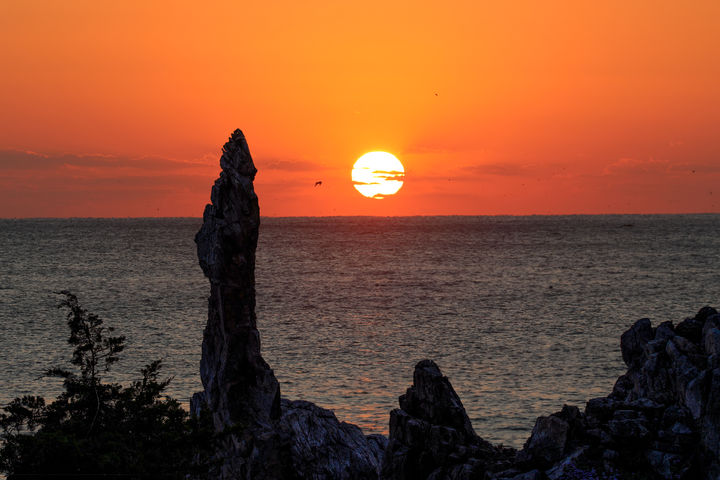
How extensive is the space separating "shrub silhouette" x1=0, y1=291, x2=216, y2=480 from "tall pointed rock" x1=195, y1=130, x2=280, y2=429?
319 inches

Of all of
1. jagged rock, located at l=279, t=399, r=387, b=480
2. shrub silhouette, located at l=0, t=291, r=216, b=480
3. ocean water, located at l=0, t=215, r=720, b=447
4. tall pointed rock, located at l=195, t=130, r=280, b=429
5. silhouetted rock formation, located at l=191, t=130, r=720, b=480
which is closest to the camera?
shrub silhouette, located at l=0, t=291, r=216, b=480

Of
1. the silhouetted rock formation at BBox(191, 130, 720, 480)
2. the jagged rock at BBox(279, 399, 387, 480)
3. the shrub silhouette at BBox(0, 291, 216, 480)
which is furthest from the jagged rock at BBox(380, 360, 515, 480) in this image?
the shrub silhouette at BBox(0, 291, 216, 480)

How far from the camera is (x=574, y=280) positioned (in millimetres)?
130750

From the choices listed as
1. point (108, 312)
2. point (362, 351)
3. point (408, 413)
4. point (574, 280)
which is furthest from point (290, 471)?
point (574, 280)

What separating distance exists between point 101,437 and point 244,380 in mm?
12640

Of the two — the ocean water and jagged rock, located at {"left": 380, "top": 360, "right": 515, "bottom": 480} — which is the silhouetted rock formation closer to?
jagged rock, located at {"left": 380, "top": 360, "right": 515, "bottom": 480}

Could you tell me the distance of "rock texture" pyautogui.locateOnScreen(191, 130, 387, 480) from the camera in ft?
104

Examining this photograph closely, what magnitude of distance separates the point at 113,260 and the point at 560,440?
172 m

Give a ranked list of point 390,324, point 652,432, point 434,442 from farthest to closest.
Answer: point 390,324 → point 434,442 → point 652,432

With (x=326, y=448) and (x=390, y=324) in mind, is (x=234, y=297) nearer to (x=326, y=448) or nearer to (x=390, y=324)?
(x=326, y=448)

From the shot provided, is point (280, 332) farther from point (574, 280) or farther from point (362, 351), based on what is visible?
point (574, 280)

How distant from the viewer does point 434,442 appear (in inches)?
1102

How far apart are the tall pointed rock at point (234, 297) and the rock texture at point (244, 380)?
1.8 inches

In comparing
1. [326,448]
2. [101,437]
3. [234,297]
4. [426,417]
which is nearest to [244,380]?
[234,297]
